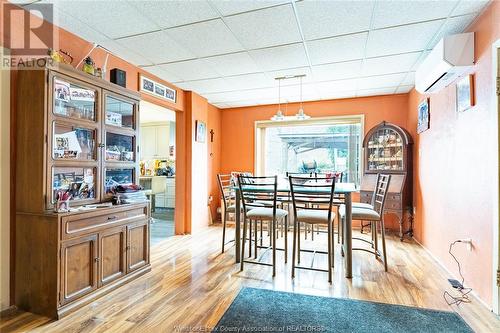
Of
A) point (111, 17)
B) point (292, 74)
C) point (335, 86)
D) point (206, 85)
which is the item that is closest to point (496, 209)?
point (292, 74)

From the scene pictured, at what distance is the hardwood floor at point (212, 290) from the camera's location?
1.87 meters

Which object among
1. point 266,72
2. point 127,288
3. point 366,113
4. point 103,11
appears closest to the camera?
point 103,11

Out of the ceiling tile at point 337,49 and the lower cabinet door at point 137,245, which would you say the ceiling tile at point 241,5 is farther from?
the lower cabinet door at point 137,245

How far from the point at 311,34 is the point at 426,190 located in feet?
8.81

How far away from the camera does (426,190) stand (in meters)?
3.60

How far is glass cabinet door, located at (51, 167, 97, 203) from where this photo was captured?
210 centimetres

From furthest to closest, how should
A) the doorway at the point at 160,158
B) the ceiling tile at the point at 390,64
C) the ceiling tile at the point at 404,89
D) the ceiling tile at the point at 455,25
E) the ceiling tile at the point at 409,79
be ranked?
the doorway at the point at 160,158 → the ceiling tile at the point at 404,89 → the ceiling tile at the point at 409,79 → the ceiling tile at the point at 390,64 → the ceiling tile at the point at 455,25

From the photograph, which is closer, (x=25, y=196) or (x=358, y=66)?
(x=25, y=196)

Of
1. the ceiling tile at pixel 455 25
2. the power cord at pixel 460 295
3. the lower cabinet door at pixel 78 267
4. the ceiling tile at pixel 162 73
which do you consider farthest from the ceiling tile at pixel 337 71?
the lower cabinet door at pixel 78 267

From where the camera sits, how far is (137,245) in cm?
266

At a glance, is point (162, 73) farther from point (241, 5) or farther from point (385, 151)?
point (385, 151)

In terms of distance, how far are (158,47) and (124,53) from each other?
473 mm

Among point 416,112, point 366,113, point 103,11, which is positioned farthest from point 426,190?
point 103,11

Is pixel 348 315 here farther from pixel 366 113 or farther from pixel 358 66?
pixel 366 113
